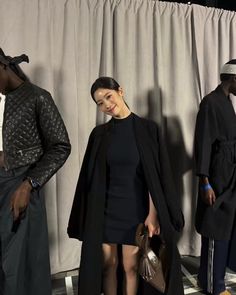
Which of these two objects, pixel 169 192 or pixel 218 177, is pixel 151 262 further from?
pixel 218 177

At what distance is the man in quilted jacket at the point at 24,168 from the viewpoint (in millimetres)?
1252

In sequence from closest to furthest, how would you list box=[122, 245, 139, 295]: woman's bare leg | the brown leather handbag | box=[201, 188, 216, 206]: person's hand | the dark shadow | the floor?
the brown leather handbag → box=[122, 245, 139, 295]: woman's bare leg → box=[201, 188, 216, 206]: person's hand → the floor → the dark shadow

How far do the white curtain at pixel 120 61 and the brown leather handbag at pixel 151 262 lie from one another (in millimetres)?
800

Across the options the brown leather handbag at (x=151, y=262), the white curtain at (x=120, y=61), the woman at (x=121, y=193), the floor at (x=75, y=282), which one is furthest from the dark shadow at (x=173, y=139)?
the brown leather handbag at (x=151, y=262)

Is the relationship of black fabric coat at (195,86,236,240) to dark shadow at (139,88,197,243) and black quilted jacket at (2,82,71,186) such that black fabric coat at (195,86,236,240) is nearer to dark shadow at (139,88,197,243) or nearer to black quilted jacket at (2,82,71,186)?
dark shadow at (139,88,197,243)

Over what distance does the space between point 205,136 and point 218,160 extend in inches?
5.7

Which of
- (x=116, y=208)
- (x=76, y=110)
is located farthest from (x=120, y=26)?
(x=116, y=208)

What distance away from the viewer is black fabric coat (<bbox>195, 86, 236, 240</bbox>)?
1.79 meters

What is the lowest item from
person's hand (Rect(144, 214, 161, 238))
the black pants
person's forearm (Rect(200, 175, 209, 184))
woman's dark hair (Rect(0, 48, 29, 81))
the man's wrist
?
the black pants

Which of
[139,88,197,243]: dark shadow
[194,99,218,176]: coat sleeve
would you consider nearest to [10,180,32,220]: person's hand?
[194,99,218,176]: coat sleeve

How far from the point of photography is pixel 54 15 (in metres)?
2.01

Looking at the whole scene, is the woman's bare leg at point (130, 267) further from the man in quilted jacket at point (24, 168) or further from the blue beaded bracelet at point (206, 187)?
the blue beaded bracelet at point (206, 187)

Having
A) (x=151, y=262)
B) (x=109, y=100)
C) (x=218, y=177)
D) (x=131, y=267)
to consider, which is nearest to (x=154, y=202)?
(x=151, y=262)

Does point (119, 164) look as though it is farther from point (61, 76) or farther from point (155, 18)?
point (155, 18)
